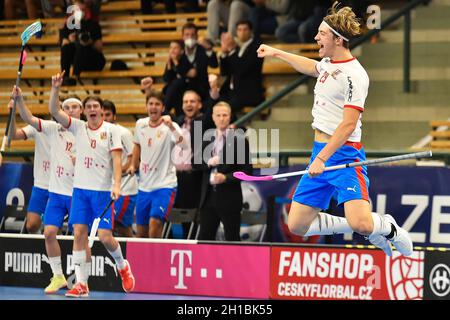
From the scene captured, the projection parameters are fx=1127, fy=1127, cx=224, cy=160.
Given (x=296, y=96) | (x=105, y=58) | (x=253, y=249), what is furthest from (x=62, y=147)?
(x=105, y=58)

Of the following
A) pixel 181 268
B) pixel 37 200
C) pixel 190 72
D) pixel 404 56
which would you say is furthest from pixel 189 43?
pixel 181 268

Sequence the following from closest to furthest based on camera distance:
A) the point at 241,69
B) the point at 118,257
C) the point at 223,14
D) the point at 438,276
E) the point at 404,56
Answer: the point at 438,276
the point at 118,257
the point at 241,69
the point at 404,56
the point at 223,14

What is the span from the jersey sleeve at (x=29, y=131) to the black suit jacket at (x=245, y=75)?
293 cm

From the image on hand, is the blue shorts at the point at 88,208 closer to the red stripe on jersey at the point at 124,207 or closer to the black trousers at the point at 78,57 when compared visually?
the red stripe on jersey at the point at 124,207

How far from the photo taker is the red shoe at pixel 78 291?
456 inches

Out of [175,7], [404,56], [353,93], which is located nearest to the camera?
[353,93]

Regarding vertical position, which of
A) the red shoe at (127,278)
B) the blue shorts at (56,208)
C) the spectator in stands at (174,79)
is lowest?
the red shoe at (127,278)

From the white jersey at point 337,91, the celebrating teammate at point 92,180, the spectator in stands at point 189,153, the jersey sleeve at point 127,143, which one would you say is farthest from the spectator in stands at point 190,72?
the white jersey at point 337,91

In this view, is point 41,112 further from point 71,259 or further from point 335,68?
point 335,68

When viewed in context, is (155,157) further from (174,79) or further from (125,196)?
(174,79)

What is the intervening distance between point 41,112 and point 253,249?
581cm

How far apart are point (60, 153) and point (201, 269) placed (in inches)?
79.1

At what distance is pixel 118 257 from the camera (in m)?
11.7

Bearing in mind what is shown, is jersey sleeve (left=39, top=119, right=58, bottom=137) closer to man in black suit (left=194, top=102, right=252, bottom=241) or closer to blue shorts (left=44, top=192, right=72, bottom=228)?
blue shorts (left=44, top=192, right=72, bottom=228)
